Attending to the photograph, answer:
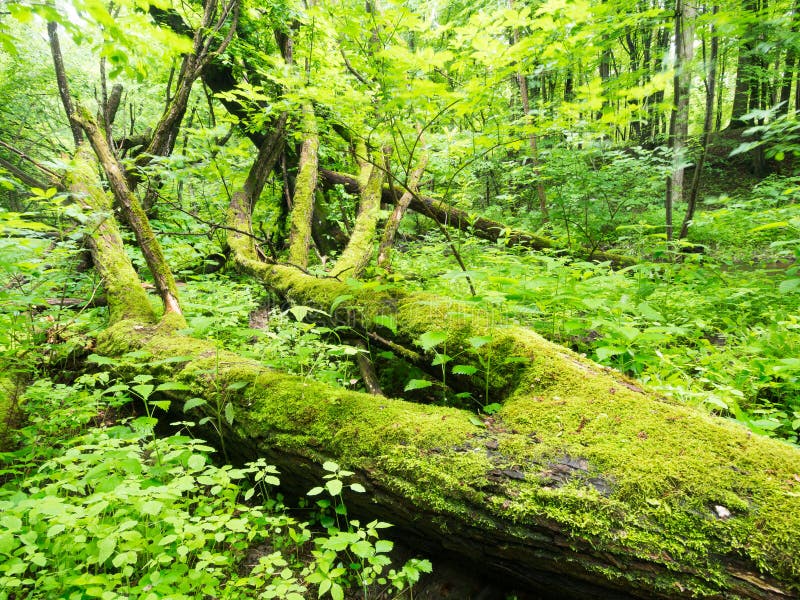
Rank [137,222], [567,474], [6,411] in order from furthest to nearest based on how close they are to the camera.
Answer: [137,222] < [6,411] < [567,474]

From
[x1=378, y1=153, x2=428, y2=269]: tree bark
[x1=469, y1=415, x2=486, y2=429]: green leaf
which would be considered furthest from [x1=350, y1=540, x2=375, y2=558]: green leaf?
[x1=378, y1=153, x2=428, y2=269]: tree bark

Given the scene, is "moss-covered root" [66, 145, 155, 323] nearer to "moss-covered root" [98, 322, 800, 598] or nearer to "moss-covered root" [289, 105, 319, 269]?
"moss-covered root" [289, 105, 319, 269]

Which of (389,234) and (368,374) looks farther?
(389,234)

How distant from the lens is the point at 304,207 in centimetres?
589

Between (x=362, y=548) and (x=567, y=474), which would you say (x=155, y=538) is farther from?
(x=567, y=474)

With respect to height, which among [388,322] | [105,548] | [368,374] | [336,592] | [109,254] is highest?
[109,254]

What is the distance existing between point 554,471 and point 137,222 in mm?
4833

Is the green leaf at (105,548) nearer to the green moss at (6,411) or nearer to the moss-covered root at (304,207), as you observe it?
the green moss at (6,411)

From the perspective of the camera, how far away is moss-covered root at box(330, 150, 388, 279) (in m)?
4.63

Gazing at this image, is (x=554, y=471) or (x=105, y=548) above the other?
(x=554, y=471)

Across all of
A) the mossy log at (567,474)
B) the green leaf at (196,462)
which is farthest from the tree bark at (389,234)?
the green leaf at (196,462)

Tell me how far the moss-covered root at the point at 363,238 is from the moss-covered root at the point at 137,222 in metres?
1.87

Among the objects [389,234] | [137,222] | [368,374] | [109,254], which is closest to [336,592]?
[368,374]

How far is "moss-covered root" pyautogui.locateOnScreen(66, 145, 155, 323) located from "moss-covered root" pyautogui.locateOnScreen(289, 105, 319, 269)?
2.04 m
